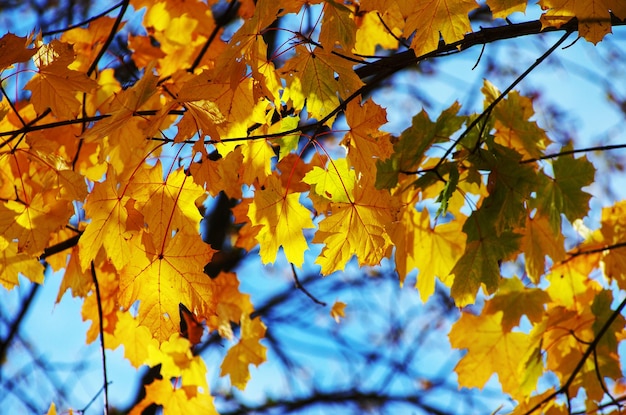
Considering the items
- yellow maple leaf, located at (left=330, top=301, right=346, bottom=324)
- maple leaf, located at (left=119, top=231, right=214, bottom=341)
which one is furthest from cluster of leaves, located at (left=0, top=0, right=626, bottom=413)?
yellow maple leaf, located at (left=330, top=301, right=346, bottom=324)

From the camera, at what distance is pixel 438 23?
171cm

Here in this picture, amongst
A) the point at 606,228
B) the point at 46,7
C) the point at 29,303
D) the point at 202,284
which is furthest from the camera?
the point at 46,7

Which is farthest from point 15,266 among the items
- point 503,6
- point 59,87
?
point 503,6

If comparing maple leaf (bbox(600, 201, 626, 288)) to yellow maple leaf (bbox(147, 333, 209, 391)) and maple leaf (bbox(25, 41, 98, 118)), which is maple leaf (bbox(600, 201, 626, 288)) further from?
maple leaf (bbox(25, 41, 98, 118))

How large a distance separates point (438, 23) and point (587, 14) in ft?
1.26

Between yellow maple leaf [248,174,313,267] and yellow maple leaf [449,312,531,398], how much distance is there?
1.02 metres

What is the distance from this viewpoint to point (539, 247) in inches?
95.1

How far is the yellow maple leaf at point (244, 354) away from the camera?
2770mm

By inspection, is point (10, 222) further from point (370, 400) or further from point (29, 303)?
point (370, 400)

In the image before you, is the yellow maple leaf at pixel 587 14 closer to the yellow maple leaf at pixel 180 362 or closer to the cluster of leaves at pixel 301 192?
the cluster of leaves at pixel 301 192

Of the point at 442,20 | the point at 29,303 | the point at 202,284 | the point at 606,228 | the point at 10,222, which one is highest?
the point at 29,303

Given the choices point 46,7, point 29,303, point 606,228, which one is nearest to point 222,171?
point 606,228

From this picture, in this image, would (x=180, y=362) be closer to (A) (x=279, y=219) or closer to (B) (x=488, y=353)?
(A) (x=279, y=219)

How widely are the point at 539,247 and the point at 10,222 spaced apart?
1.94 meters
